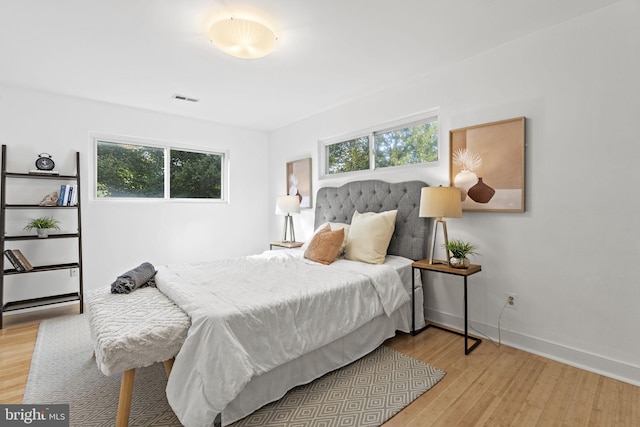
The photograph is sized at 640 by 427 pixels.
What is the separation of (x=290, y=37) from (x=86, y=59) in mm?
1811

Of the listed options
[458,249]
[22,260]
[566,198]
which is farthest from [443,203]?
[22,260]

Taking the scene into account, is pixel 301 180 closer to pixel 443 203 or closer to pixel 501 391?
pixel 443 203

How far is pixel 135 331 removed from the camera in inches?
60.7

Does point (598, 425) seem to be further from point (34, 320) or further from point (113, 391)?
point (34, 320)

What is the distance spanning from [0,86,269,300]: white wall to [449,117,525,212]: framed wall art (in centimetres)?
328

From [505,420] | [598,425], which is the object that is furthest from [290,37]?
[598,425]

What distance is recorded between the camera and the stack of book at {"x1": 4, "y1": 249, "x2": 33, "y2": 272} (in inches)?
120

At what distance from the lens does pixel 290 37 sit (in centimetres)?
231

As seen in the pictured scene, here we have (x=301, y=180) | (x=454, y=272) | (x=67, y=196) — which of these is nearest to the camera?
(x=454, y=272)

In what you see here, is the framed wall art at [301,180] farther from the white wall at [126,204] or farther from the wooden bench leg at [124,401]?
the wooden bench leg at [124,401]

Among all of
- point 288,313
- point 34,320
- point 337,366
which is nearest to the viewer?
point 288,313

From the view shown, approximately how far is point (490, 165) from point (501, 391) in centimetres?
164

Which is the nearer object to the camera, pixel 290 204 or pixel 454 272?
pixel 454 272

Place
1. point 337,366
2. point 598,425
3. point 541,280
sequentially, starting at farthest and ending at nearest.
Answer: point 541,280
point 337,366
point 598,425
